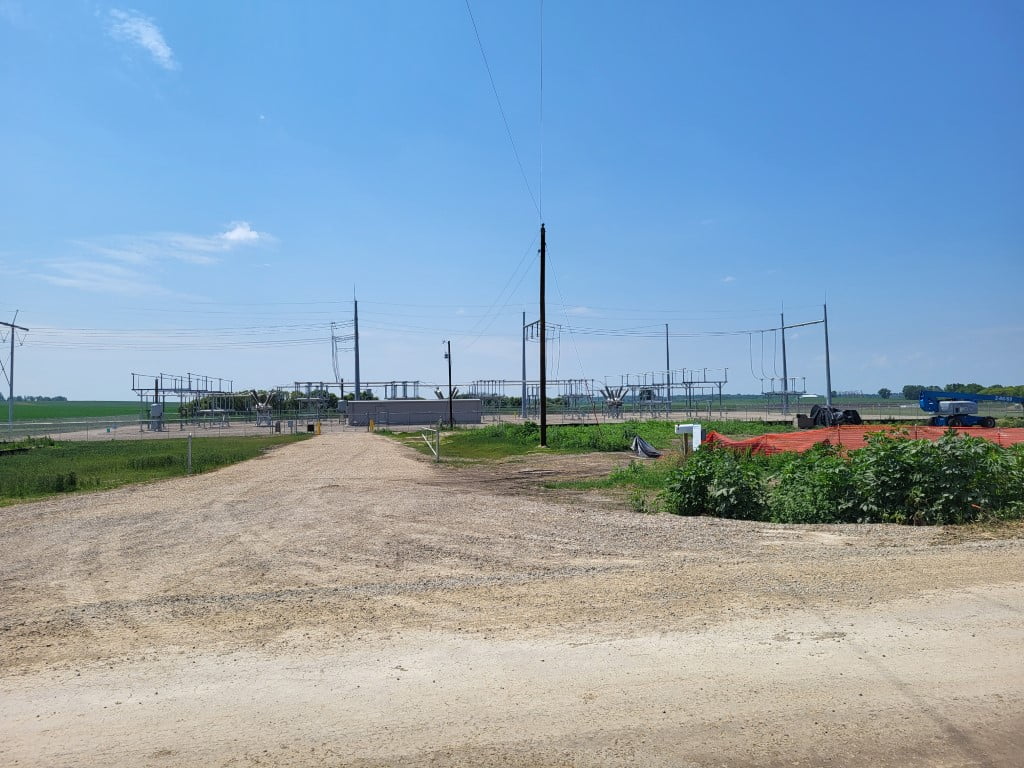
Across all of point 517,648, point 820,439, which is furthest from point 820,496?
point 517,648

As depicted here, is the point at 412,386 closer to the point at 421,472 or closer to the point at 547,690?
the point at 421,472

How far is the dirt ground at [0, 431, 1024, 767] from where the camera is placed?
171 inches

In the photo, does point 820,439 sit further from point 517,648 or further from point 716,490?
point 517,648

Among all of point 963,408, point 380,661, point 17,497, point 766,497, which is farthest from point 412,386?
point 380,661

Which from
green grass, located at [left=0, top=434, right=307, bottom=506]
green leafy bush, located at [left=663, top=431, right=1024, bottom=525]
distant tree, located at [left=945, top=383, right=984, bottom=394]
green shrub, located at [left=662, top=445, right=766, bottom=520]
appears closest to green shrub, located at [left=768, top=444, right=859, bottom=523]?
green leafy bush, located at [left=663, top=431, right=1024, bottom=525]

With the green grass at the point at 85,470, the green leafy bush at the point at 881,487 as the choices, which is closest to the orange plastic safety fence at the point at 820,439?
the green leafy bush at the point at 881,487

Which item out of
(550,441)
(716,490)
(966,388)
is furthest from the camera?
(966,388)

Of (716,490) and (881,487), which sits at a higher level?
(881,487)

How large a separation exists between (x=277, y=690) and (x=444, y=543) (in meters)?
5.80

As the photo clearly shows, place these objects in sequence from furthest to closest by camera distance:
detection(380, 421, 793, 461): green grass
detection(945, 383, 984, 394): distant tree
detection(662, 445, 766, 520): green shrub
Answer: detection(945, 383, 984, 394): distant tree → detection(380, 421, 793, 461): green grass → detection(662, 445, 766, 520): green shrub

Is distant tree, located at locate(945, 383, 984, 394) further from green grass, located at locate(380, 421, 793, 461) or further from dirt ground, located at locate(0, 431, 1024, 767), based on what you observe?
dirt ground, located at locate(0, 431, 1024, 767)

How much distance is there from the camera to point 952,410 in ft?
149

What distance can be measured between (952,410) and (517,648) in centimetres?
4781

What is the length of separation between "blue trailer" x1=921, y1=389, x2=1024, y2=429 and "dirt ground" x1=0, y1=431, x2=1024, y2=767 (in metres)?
39.1
